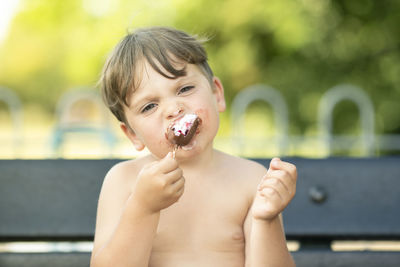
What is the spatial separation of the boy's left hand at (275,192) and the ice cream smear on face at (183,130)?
0.71 ft

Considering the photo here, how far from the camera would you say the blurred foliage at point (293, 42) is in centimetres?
855

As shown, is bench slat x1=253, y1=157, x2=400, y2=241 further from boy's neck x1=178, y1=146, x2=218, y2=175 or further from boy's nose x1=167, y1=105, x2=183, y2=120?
boy's nose x1=167, y1=105, x2=183, y2=120

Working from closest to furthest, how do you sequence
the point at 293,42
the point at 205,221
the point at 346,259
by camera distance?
the point at 205,221 → the point at 346,259 → the point at 293,42

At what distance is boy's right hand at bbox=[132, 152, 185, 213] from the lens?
1.15 meters

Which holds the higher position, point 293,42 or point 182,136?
point 182,136

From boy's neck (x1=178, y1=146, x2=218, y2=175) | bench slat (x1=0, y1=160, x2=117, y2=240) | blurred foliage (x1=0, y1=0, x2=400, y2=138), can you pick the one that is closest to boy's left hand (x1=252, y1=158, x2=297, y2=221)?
boy's neck (x1=178, y1=146, x2=218, y2=175)

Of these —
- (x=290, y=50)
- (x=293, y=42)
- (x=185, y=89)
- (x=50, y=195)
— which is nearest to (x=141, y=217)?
(x=185, y=89)

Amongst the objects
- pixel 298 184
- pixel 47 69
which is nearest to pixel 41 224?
pixel 298 184

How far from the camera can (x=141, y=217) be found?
121 centimetres

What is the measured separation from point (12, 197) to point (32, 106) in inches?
561

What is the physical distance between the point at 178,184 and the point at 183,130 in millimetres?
136

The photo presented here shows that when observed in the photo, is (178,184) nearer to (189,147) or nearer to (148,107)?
(189,147)

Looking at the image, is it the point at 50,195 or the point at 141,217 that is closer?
the point at 141,217

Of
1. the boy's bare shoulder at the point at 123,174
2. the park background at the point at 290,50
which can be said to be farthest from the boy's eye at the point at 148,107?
the park background at the point at 290,50
